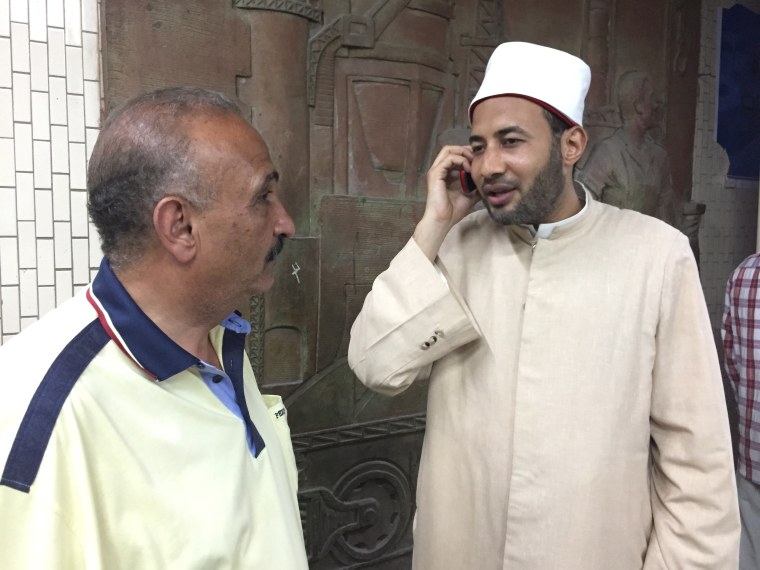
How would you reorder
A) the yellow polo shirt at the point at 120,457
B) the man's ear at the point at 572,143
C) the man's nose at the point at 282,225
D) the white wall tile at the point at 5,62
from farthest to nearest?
the white wall tile at the point at 5,62, the man's ear at the point at 572,143, the man's nose at the point at 282,225, the yellow polo shirt at the point at 120,457

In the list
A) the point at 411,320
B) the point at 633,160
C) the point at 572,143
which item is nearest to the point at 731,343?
the point at 633,160

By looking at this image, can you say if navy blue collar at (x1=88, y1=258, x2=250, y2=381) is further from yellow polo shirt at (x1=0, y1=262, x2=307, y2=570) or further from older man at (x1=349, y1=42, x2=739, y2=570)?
older man at (x1=349, y1=42, x2=739, y2=570)

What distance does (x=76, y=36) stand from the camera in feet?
6.64

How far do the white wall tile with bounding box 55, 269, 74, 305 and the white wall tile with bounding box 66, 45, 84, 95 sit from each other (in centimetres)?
62

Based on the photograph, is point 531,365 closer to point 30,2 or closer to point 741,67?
point 30,2

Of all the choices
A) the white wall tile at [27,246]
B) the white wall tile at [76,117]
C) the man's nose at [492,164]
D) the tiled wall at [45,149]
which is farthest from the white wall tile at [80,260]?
the man's nose at [492,164]

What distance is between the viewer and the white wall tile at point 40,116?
1.97 metres

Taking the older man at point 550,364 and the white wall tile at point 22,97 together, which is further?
the white wall tile at point 22,97

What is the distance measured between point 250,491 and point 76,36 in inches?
65.5

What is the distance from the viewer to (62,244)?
2045 mm

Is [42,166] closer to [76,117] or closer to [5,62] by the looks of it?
[76,117]

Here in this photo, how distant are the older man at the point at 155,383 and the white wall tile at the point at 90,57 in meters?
1.04

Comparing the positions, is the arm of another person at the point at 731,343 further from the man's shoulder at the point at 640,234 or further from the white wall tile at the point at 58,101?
the white wall tile at the point at 58,101

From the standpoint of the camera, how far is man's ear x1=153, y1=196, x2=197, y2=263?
Result: 3.84 feet
